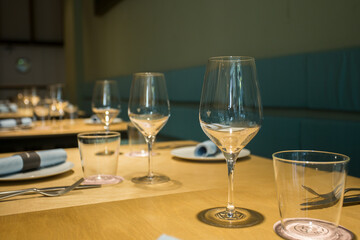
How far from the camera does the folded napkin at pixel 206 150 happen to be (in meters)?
1.05

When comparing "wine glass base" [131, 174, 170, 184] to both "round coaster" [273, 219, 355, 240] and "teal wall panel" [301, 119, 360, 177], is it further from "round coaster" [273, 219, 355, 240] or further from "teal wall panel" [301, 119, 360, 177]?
"teal wall panel" [301, 119, 360, 177]

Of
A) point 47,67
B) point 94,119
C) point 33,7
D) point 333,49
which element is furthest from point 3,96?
point 333,49

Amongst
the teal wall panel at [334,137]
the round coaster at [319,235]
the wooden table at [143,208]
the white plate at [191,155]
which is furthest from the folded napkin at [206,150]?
the teal wall panel at [334,137]

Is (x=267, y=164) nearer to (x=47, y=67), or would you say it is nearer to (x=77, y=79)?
(x=77, y=79)

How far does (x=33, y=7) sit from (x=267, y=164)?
9530 mm

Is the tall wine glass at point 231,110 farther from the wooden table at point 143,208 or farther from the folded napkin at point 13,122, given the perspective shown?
the folded napkin at point 13,122

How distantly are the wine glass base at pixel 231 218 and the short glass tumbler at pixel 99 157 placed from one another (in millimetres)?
290

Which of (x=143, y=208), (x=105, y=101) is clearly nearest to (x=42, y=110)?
(x=105, y=101)

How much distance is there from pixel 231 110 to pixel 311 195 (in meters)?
0.16

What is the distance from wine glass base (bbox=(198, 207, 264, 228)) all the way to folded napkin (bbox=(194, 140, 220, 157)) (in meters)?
0.46

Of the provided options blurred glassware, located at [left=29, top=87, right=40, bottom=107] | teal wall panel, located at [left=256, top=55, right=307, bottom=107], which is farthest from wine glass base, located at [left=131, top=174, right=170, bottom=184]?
blurred glassware, located at [left=29, top=87, right=40, bottom=107]

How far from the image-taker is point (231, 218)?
54cm

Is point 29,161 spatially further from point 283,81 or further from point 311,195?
point 283,81

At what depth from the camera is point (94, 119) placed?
225 centimetres
